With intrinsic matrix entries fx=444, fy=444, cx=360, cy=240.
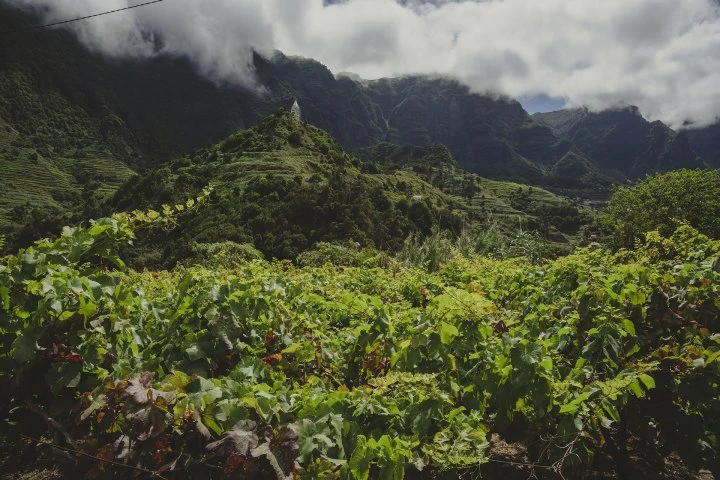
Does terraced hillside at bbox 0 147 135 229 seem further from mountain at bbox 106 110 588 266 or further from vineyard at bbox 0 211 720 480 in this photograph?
vineyard at bbox 0 211 720 480

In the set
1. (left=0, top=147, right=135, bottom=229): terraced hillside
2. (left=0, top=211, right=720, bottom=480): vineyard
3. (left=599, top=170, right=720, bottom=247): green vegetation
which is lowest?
(left=0, top=211, right=720, bottom=480): vineyard

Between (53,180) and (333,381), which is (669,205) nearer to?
(333,381)

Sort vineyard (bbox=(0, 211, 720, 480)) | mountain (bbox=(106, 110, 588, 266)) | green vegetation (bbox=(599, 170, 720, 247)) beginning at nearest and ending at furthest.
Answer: vineyard (bbox=(0, 211, 720, 480)) → green vegetation (bbox=(599, 170, 720, 247)) → mountain (bbox=(106, 110, 588, 266))

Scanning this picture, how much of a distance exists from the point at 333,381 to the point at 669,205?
30.4 meters

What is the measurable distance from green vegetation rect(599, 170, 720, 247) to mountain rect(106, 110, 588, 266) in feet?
22.9

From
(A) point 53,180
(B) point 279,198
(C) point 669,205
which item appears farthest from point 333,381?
(A) point 53,180

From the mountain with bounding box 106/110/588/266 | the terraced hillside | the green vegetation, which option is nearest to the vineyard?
the mountain with bounding box 106/110/588/266

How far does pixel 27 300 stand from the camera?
2697 millimetres

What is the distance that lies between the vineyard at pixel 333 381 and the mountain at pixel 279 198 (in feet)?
57.5

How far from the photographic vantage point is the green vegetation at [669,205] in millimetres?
24922

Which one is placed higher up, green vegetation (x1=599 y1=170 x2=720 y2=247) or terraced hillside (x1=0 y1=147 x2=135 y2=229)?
terraced hillside (x1=0 y1=147 x2=135 y2=229)

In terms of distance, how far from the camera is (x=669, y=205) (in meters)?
27.1

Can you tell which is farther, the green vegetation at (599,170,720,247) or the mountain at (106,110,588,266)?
the mountain at (106,110,588,266)

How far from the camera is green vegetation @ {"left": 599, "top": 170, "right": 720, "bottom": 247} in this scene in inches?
981
